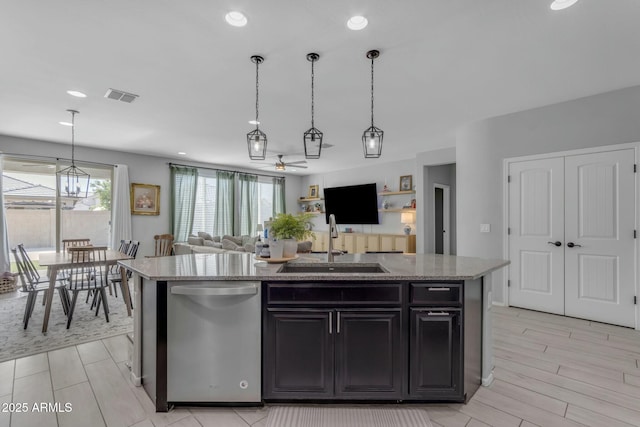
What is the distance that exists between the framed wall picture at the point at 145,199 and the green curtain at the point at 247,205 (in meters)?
2.07

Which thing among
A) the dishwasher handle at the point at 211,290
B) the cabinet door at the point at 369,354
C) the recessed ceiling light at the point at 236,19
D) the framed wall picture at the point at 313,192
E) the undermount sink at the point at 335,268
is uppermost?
the recessed ceiling light at the point at 236,19

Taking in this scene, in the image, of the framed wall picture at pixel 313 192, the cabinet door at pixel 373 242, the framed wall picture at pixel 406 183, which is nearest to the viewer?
the framed wall picture at pixel 406 183

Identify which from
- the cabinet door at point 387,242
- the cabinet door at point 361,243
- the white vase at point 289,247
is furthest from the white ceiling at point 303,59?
the cabinet door at point 361,243

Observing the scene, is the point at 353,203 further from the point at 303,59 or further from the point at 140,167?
the point at 303,59

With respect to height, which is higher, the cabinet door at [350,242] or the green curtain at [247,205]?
the green curtain at [247,205]

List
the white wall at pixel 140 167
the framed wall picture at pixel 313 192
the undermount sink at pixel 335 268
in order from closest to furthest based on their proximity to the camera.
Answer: the undermount sink at pixel 335 268 < the white wall at pixel 140 167 < the framed wall picture at pixel 313 192

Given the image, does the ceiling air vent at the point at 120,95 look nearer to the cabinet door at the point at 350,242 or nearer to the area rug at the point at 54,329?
the area rug at the point at 54,329

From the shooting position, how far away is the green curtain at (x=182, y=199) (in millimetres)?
7328

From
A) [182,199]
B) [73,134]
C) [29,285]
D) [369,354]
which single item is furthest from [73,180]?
[369,354]

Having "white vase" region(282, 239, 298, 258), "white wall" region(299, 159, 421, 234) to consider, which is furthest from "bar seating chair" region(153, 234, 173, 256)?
"white vase" region(282, 239, 298, 258)

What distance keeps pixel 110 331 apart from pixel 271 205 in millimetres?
6190

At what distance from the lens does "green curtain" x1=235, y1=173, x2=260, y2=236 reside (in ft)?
27.9

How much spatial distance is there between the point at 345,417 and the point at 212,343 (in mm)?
987

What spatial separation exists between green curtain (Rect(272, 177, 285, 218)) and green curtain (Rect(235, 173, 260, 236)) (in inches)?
29.3
